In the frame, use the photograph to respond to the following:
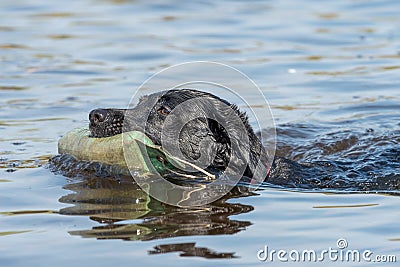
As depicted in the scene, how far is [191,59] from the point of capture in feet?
42.1

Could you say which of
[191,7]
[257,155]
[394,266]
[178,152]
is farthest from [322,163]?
[191,7]

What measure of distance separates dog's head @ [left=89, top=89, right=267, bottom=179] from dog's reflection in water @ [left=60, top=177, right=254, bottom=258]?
1.15ft

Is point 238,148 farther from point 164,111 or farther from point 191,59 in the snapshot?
point 191,59

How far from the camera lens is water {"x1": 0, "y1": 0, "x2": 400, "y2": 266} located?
18.4ft

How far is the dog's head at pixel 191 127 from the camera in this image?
7.16m

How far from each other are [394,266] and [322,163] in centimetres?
296

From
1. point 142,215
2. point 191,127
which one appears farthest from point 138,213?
point 191,127

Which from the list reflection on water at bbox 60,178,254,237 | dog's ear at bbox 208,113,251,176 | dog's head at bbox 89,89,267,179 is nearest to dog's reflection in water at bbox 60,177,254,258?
reflection on water at bbox 60,178,254,237

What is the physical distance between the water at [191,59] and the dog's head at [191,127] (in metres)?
0.43

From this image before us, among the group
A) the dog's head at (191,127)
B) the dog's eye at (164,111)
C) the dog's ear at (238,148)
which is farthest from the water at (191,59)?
the dog's eye at (164,111)

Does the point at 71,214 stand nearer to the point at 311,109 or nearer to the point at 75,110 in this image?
the point at 75,110

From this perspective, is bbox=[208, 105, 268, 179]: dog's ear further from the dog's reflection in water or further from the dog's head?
the dog's reflection in water

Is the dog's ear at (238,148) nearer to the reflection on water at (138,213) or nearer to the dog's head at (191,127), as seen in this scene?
the dog's head at (191,127)

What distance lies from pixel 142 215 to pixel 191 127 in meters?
1.23
